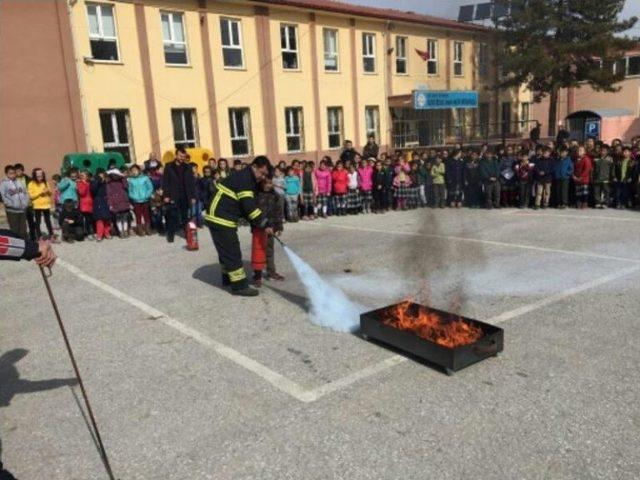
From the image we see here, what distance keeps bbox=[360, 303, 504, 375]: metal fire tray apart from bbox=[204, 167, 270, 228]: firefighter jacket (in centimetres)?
256

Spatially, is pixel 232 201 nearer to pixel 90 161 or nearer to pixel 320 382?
pixel 320 382

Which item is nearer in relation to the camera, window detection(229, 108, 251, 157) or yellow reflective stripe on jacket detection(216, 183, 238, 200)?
yellow reflective stripe on jacket detection(216, 183, 238, 200)

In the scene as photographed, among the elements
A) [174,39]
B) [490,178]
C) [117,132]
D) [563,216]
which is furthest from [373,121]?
[563,216]

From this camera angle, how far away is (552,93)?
30.3 m

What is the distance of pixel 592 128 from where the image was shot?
31188mm

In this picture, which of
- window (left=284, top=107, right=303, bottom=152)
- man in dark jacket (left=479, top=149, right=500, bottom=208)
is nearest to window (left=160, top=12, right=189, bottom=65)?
window (left=284, top=107, right=303, bottom=152)

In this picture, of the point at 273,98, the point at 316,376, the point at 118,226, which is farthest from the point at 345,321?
the point at 273,98

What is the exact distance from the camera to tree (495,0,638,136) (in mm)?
28719

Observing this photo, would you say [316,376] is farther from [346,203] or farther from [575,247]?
[346,203]

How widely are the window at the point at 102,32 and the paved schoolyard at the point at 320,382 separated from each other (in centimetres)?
1178

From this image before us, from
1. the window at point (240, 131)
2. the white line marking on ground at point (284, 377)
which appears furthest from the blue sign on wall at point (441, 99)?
the white line marking on ground at point (284, 377)

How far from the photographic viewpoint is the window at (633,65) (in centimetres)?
3672

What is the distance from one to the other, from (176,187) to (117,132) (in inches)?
328

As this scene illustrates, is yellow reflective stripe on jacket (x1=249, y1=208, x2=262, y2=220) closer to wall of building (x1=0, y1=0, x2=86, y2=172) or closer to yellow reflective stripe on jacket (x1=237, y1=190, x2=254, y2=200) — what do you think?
yellow reflective stripe on jacket (x1=237, y1=190, x2=254, y2=200)
